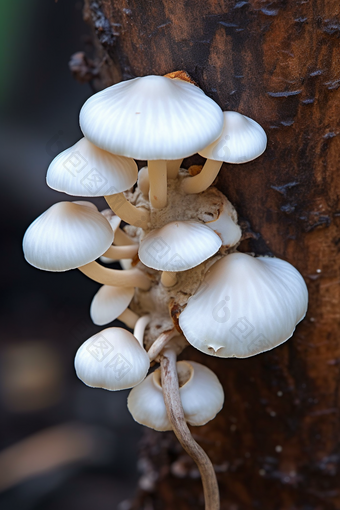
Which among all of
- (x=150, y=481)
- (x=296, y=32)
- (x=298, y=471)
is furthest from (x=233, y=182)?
(x=150, y=481)

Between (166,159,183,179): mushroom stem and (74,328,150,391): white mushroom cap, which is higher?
(166,159,183,179): mushroom stem

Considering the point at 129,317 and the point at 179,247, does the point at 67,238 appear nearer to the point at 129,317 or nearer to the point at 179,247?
the point at 179,247

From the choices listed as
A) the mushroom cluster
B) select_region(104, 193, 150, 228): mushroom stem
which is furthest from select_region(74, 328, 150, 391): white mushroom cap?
select_region(104, 193, 150, 228): mushroom stem

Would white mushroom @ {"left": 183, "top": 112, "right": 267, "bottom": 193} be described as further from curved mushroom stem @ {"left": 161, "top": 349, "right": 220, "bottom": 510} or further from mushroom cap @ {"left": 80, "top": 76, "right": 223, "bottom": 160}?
curved mushroom stem @ {"left": 161, "top": 349, "right": 220, "bottom": 510}

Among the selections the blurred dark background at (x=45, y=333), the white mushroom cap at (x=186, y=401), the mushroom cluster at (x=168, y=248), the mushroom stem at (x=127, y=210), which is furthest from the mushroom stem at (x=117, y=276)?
the blurred dark background at (x=45, y=333)

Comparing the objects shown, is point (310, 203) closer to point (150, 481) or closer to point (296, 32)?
point (296, 32)

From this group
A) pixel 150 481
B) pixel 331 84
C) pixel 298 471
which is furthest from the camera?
pixel 150 481
